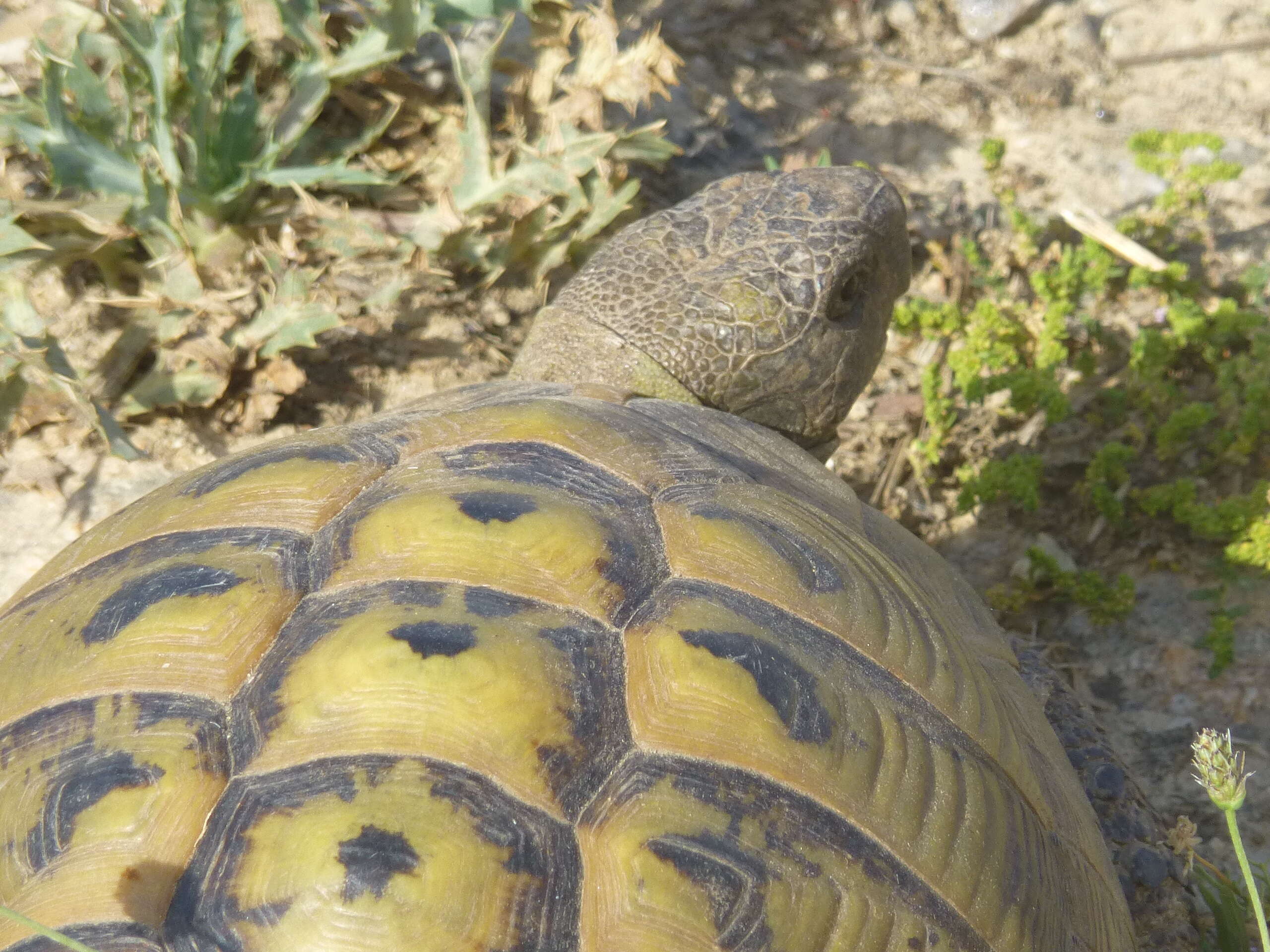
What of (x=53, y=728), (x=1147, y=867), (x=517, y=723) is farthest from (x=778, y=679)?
(x=1147, y=867)

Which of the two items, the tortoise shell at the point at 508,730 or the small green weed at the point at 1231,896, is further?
the small green weed at the point at 1231,896

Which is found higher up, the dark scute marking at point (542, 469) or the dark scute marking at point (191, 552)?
the dark scute marking at point (542, 469)

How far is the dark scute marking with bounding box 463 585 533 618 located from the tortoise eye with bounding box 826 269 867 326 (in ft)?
4.45

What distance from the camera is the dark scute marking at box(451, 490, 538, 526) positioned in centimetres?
159

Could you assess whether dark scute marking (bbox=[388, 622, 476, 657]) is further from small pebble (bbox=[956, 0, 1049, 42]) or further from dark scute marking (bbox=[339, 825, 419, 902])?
small pebble (bbox=[956, 0, 1049, 42])

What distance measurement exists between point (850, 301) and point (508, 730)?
163 centimetres

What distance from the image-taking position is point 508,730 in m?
1.35

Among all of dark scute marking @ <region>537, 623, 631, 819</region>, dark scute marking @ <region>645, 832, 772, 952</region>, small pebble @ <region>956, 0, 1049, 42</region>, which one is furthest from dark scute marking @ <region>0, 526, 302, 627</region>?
small pebble @ <region>956, 0, 1049, 42</region>

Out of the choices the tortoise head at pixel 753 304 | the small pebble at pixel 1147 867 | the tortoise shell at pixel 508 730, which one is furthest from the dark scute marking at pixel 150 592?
the small pebble at pixel 1147 867

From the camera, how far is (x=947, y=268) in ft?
12.2

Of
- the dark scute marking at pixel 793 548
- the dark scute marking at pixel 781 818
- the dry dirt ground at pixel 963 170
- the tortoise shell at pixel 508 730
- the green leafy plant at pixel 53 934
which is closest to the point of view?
the green leafy plant at pixel 53 934

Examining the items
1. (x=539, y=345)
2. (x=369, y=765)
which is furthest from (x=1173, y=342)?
(x=369, y=765)

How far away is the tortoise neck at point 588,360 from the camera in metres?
2.61

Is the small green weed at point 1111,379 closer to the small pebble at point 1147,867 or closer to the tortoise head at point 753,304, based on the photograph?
the tortoise head at point 753,304
